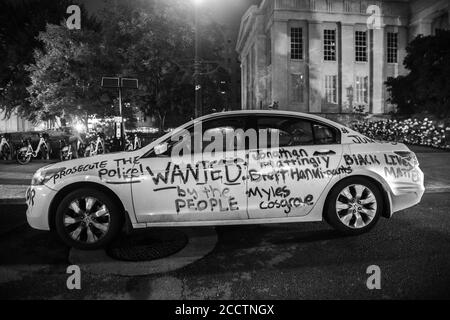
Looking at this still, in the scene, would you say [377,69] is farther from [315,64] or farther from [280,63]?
[280,63]

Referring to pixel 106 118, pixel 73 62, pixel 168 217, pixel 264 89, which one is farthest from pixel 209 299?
pixel 264 89

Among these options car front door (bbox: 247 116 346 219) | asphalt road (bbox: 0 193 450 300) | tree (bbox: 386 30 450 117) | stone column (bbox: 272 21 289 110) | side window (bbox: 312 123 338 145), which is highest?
stone column (bbox: 272 21 289 110)

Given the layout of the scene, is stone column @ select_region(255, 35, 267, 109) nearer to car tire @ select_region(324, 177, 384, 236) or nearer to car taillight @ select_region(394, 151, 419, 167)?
car taillight @ select_region(394, 151, 419, 167)

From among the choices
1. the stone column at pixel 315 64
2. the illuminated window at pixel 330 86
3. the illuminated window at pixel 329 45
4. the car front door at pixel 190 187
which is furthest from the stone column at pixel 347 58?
the car front door at pixel 190 187

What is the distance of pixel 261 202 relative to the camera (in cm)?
428

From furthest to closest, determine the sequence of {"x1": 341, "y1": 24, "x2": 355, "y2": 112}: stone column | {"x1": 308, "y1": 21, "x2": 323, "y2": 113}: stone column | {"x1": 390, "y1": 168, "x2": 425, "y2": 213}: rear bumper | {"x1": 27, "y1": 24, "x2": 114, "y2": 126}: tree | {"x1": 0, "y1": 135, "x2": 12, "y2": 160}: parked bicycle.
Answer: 1. {"x1": 341, "y1": 24, "x2": 355, "y2": 112}: stone column
2. {"x1": 308, "y1": 21, "x2": 323, "y2": 113}: stone column
3. {"x1": 27, "y1": 24, "x2": 114, "y2": 126}: tree
4. {"x1": 0, "y1": 135, "x2": 12, "y2": 160}: parked bicycle
5. {"x1": 390, "y1": 168, "x2": 425, "y2": 213}: rear bumper

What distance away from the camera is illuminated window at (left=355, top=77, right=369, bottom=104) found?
34469 mm

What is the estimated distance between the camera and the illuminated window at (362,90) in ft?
113

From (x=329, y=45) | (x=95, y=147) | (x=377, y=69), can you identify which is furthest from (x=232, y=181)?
(x=377, y=69)

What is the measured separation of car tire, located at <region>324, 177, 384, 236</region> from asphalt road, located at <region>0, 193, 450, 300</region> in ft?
0.55

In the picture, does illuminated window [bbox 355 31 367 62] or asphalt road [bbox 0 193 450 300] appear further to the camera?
illuminated window [bbox 355 31 367 62]

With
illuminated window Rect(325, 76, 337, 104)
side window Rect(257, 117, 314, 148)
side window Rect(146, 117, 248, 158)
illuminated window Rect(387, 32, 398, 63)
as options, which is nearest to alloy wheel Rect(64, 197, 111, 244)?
side window Rect(146, 117, 248, 158)

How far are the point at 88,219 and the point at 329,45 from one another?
113ft

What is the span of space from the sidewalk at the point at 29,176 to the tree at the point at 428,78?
771 cm
